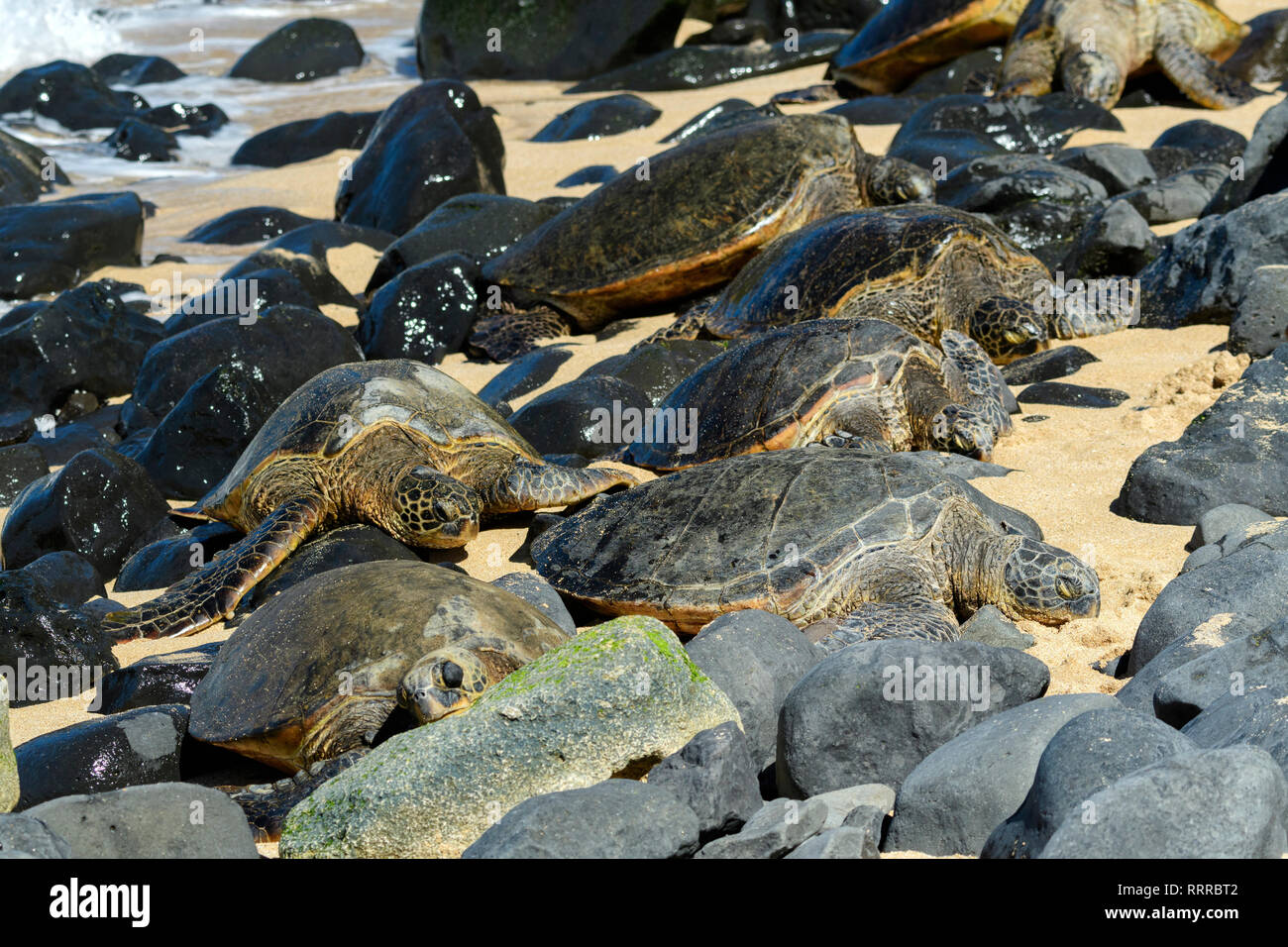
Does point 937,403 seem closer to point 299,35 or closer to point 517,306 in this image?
point 517,306

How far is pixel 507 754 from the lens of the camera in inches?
122

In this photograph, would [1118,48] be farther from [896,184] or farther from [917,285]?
[917,285]

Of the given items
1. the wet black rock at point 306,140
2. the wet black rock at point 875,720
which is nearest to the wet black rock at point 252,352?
the wet black rock at point 875,720

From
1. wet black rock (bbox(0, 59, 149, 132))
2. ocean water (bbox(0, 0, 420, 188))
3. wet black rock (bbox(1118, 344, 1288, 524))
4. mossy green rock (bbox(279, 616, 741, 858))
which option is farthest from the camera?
wet black rock (bbox(0, 59, 149, 132))

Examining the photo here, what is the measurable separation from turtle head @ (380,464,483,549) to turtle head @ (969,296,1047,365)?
→ 3.17 metres

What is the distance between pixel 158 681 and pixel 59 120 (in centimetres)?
1684

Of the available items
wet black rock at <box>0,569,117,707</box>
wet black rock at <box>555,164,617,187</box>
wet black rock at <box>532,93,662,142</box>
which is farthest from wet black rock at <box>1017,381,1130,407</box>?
wet black rock at <box>532,93,662,142</box>

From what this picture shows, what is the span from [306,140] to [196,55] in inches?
364

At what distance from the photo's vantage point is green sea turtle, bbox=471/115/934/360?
27.7 feet

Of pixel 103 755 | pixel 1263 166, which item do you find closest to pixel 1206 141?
pixel 1263 166

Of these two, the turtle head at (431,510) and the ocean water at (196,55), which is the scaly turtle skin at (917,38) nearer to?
the ocean water at (196,55)

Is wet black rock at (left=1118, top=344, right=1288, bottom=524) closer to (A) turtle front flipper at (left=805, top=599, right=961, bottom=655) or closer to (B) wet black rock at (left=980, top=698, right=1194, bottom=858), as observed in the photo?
(A) turtle front flipper at (left=805, top=599, right=961, bottom=655)

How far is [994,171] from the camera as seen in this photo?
941 cm

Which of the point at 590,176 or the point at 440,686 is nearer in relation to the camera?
the point at 440,686
